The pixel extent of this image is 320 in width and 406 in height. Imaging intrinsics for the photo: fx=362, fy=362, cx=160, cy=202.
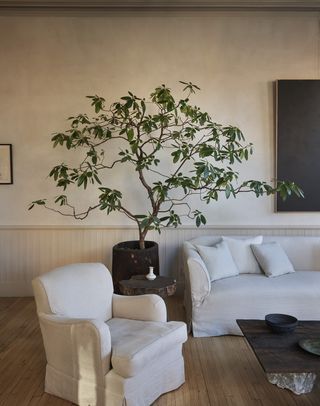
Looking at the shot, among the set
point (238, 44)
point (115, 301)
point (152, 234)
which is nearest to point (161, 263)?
point (152, 234)

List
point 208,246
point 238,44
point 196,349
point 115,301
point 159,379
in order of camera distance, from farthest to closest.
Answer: point 238,44 → point 208,246 → point 196,349 → point 115,301 → point 159,379

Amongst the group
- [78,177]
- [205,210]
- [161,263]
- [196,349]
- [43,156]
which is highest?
[43,156]

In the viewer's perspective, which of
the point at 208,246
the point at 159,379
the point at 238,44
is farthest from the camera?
the point at 238,44

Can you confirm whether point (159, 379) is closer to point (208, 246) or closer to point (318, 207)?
point (208, 246)

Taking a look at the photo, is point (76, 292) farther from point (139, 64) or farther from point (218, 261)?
point (139, 64)

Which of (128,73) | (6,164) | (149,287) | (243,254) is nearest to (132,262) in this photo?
(149,287)

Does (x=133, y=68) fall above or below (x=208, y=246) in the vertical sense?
above

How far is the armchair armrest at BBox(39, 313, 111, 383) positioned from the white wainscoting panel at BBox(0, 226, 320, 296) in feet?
6.62

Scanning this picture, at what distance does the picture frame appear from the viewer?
4.20 meters

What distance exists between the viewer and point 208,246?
371 centimetres

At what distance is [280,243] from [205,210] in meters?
0.92

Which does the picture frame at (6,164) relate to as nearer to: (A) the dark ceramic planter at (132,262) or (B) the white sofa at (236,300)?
(A) the dark ceramic planter at (132,262)

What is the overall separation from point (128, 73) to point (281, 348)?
3.32 m

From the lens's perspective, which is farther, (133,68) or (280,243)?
(133,68)
